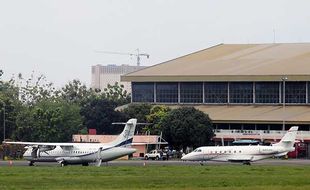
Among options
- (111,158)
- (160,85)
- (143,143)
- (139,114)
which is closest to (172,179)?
(111,158)

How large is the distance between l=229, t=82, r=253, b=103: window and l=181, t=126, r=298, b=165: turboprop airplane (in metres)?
58.0

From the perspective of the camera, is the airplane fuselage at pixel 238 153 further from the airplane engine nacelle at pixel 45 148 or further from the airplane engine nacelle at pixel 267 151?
the airplane engine nacelle at pixel 45 148

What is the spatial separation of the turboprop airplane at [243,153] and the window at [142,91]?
2692 inches

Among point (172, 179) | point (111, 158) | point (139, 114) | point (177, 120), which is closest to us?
point (172, 179)

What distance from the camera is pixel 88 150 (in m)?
103

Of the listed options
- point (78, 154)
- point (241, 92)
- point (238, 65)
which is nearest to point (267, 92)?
point (241, 92)

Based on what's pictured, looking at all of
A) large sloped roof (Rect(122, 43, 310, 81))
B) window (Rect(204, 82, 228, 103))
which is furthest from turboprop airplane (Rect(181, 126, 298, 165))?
window (Rect(204, 82, 228, 103))

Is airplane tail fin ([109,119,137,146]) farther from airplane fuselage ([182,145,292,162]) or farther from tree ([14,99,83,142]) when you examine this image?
tree ([14,99,83,142])

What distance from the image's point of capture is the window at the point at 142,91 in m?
177

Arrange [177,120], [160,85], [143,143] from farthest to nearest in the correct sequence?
[160,85] < [177,120] < [143,143]

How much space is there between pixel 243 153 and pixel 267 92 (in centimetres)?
6043

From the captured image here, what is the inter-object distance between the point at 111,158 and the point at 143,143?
2869 cm

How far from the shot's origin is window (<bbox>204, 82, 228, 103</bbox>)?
557 feet

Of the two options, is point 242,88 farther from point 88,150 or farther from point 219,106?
point 88,150
